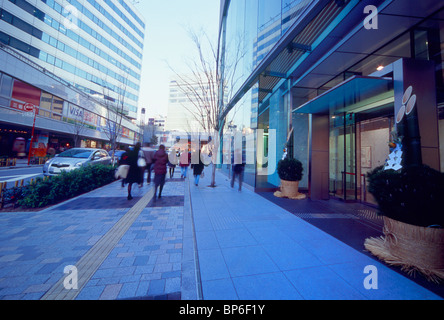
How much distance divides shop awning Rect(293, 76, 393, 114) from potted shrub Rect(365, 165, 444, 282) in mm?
2662

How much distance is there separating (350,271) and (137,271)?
3.01m

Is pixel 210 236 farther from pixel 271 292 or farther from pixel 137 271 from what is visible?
pixel 271 292

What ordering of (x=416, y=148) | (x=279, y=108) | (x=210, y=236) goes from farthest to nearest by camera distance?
1. (x=279, y=108)
2. (x=210, y=236)
3. (x=416, y=148)

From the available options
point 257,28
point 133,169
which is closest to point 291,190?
point 133,169

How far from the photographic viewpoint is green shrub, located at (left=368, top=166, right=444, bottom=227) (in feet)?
7.39

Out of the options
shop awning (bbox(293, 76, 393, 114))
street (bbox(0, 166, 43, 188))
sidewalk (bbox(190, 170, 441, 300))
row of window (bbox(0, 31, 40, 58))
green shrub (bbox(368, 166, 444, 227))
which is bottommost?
sidewalk (bbox(190, 170, 441, 300))

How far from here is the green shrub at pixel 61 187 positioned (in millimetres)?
5059

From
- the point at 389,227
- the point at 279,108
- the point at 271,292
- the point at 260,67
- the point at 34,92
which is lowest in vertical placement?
the point at 271,292

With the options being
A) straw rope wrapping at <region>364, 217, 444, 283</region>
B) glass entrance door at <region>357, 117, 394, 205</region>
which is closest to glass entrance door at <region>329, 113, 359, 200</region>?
glass entrance door at <region>357, 117, 394, 205</region>

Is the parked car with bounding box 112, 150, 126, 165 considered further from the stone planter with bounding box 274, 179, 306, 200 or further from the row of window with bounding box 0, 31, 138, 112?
the row of window with bounding box 0, 31, 138, 112

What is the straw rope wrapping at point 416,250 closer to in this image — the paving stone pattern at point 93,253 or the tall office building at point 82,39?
the paving stone pattern at point 93,253

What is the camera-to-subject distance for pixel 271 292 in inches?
79.0
